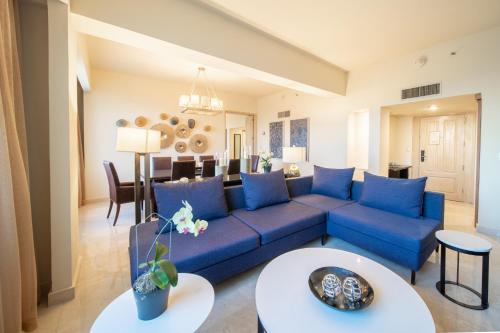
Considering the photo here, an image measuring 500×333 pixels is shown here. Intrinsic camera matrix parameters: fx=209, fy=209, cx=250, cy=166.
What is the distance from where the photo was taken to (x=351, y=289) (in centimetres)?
114

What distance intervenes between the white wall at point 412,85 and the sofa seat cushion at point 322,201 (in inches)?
74.7

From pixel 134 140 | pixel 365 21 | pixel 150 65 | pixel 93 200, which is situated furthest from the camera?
pixel 93 200

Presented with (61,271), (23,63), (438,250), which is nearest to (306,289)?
(61,271)

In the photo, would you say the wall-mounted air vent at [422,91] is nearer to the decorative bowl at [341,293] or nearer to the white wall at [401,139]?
the white wall at [401,139]

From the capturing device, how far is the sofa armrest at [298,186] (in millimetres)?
3252

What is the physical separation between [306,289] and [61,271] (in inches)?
76.2

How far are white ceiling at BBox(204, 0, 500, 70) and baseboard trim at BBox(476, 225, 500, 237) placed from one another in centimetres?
291

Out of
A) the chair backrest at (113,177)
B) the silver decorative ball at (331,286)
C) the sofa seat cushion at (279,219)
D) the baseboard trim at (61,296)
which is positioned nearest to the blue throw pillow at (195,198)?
the sofa seat cushion at (279,219)

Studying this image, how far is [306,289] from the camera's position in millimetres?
1237

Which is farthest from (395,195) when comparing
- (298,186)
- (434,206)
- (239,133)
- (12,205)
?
(239,133)

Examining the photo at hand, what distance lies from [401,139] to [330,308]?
5.90 m

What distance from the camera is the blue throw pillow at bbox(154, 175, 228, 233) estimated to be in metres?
2.00

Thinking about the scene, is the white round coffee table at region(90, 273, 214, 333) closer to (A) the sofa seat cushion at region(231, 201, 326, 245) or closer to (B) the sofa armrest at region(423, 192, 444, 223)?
(A) the sofa seat cushion at region(231, 201, 326, 245)

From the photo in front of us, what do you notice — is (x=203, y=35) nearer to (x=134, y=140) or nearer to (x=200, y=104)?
(x=134, y=140)
